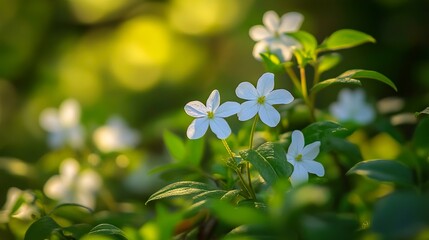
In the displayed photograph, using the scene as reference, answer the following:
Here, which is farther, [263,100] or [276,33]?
[276,33]

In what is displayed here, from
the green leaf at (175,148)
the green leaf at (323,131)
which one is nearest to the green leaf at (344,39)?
the green leaf at (323,131)

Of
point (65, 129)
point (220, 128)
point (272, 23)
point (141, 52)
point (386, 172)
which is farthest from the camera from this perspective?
point (141, 52)

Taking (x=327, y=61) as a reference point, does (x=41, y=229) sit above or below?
below

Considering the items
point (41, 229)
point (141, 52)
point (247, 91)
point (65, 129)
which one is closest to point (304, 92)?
point (247, 91)

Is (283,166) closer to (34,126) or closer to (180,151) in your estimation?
(180,151)

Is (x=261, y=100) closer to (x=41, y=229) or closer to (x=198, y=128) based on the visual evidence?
(x=198, y=128)

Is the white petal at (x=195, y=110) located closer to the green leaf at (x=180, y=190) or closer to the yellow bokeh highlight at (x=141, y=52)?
the green leaf at (x=180, y=190)

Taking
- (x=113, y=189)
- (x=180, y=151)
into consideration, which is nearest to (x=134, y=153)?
(x=113, y=189)

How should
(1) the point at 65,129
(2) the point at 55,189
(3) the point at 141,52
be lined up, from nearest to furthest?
1. (2) the point at 55,189
2. (1) the point at 65,129
3. (3) the point at 141,52
